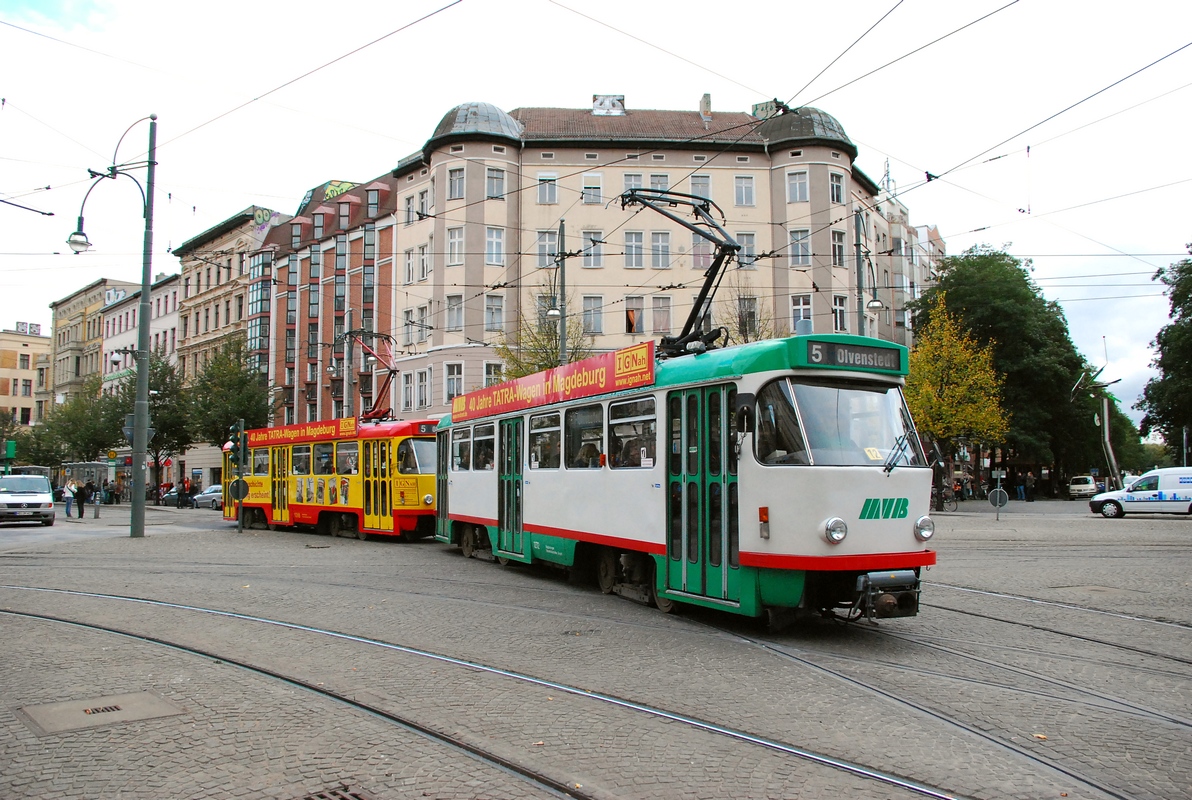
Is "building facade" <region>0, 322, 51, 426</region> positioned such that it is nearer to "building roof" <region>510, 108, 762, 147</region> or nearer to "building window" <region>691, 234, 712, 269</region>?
"building roof" <region>510, 108, 762, 147</region>

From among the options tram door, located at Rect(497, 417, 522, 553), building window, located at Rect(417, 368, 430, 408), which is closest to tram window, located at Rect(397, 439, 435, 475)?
tram door, located at Rect(497, 417, 522, 553)

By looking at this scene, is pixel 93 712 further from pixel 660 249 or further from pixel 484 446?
pixel 660 249

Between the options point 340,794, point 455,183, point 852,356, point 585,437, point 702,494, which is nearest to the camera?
point 340,794

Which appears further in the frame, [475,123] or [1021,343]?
[1021,343]

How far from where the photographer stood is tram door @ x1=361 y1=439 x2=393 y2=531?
21406 millimetres

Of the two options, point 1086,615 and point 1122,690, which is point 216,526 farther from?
point 1122,690

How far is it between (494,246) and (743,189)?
12041mm

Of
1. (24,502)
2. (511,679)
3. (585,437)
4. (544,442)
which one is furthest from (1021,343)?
(511,679)

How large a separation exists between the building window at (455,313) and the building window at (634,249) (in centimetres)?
787

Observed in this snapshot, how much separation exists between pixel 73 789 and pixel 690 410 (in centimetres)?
637

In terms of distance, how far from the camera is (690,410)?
9688 millimetres

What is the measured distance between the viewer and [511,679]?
7137 mm

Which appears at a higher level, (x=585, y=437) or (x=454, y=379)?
(x=454, y=379)

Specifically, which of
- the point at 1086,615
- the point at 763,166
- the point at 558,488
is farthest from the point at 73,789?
the point at 763,166
